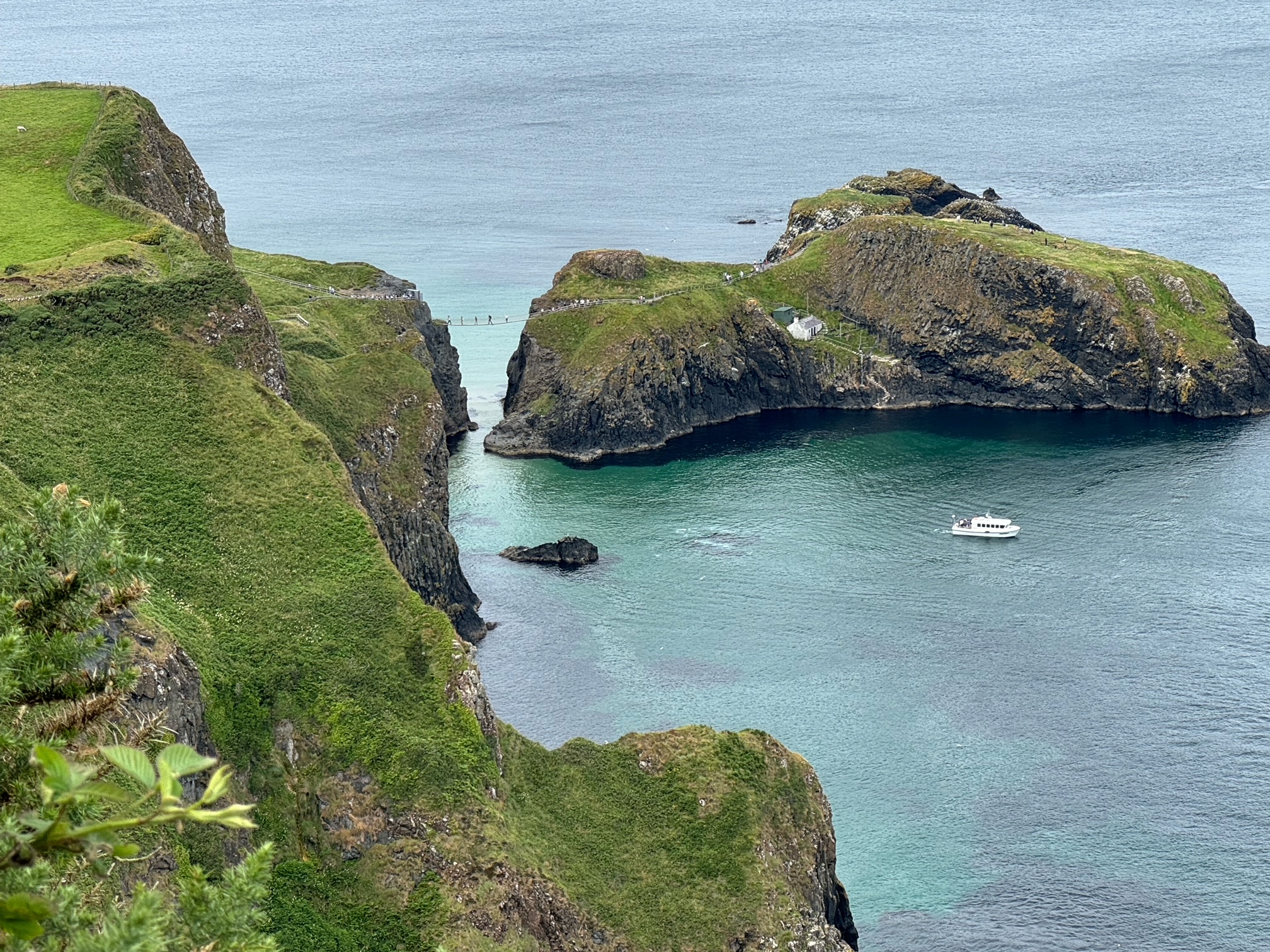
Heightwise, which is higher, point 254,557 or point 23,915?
point 23,915

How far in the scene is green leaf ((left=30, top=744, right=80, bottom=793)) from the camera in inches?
728

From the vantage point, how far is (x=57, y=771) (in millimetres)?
18641

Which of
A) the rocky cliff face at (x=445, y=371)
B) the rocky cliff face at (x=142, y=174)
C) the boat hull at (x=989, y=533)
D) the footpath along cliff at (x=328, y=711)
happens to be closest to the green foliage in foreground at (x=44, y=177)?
the rocky cliff face at (x=142, y=174)

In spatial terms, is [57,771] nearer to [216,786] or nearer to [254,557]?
[216,786]

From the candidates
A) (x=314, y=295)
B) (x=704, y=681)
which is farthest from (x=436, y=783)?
(x=314, y=295)

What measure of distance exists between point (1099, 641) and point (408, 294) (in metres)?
90.2

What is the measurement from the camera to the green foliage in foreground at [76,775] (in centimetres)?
1914

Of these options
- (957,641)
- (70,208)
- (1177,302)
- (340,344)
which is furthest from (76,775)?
(1177,302)

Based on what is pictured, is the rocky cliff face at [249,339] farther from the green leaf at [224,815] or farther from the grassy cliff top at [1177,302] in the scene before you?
the grassy cliff top at [1177,302]

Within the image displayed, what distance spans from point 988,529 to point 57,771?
138 m

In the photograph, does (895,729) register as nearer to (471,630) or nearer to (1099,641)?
(1099,641)

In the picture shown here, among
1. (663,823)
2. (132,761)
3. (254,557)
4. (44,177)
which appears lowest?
(663,823)

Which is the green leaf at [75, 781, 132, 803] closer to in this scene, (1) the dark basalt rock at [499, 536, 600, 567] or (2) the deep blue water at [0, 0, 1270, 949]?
(2) the deep blue water at [0, 0, 1270, 949]

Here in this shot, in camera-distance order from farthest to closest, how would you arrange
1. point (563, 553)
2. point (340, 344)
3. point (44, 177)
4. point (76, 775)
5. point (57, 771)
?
point (340, 344), point (563, 553), point (44, 177), point (57, 771), point (76, 775)
